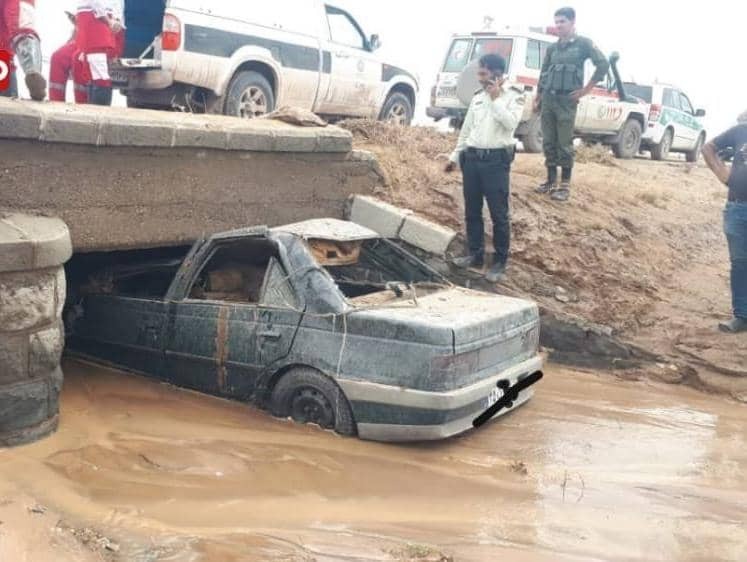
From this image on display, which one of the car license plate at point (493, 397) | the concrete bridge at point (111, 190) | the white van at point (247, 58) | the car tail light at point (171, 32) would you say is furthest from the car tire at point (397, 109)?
the car license plate at point (493, 397)

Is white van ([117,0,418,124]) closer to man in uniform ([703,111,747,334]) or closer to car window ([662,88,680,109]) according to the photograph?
man in uniform ([703,111,747,334])

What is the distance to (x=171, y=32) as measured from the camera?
8.59 m

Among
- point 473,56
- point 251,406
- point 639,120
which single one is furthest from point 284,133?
point 639,120

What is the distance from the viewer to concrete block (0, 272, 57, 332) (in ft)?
16.0

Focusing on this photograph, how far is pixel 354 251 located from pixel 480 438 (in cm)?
162

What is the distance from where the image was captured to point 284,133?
7668 mm

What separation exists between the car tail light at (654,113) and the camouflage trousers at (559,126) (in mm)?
9103

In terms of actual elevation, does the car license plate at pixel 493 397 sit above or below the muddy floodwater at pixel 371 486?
→ above

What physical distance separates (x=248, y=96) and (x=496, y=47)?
18.9 ft

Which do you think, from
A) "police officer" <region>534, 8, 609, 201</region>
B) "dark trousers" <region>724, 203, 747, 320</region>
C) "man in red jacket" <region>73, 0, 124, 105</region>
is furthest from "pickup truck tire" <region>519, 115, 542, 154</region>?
"man in red jacket" <region>73, 0, 124, 105</region>

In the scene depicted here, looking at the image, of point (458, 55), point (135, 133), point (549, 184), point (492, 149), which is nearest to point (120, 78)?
Answer: point (135, 133)

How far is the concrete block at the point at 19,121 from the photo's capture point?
5660mm

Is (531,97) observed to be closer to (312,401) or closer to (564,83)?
(564,83)

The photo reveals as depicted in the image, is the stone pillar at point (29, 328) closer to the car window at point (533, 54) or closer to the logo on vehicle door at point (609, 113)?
the car window at point (533, 54)
